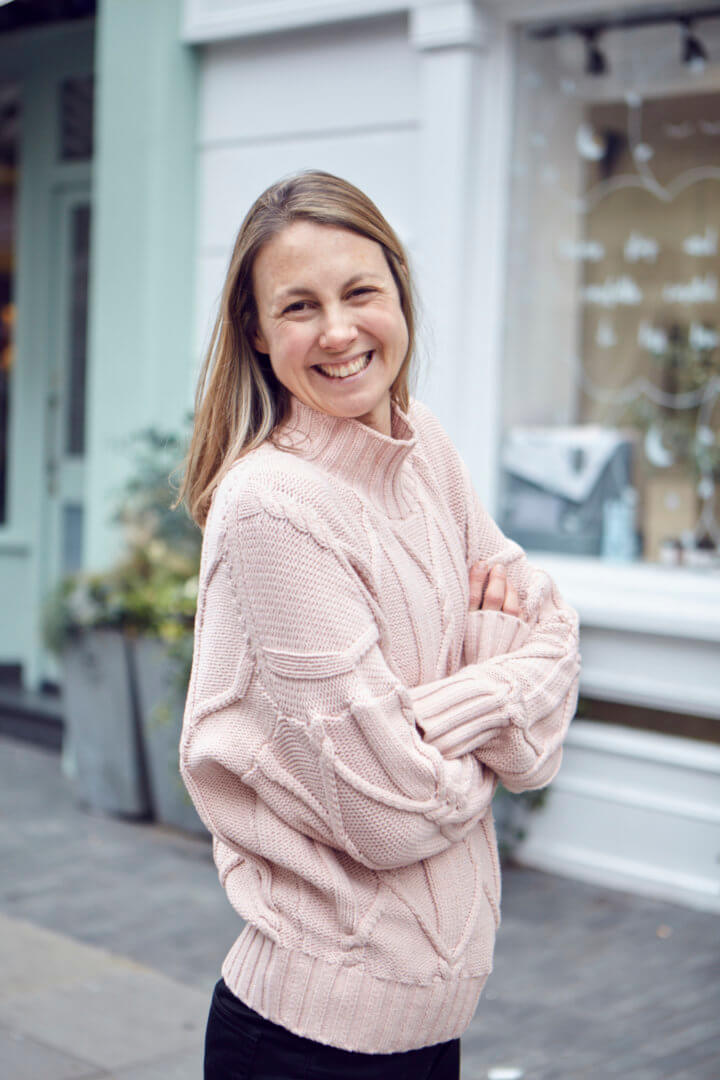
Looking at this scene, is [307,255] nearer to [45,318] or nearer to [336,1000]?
[336,1000]

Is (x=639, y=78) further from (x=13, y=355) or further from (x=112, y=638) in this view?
(x=13, y=355)

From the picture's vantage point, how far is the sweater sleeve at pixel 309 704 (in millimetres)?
1594

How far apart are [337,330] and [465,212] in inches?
157

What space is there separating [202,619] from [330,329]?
0.42 m

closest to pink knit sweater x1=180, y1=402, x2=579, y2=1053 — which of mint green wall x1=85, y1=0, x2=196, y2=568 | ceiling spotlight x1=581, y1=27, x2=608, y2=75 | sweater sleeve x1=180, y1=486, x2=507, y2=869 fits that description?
sweater sleeve x1=180, y1=486, x2=507, y2=869

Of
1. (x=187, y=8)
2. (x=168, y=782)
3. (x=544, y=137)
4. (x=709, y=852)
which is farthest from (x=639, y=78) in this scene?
(x=168, y=782)

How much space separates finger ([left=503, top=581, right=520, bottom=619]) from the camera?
6.51ft

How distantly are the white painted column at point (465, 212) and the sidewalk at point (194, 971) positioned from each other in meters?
1.99

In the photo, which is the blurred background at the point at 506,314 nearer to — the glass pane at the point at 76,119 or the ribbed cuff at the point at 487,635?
the glass pane at the point at 76,119

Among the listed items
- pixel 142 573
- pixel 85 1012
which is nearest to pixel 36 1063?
pixel 85 1012

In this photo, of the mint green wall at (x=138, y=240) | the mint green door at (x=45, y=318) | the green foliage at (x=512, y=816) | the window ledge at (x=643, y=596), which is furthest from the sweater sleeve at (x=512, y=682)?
the mint green door at (x=45, y=318)

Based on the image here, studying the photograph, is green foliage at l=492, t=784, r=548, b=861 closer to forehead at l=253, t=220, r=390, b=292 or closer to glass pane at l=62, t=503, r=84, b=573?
glass pane at l=62, t=503, r=84, b=573

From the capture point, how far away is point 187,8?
6.25 metres

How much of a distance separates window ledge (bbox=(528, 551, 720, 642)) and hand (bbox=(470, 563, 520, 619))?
9.81 ft
